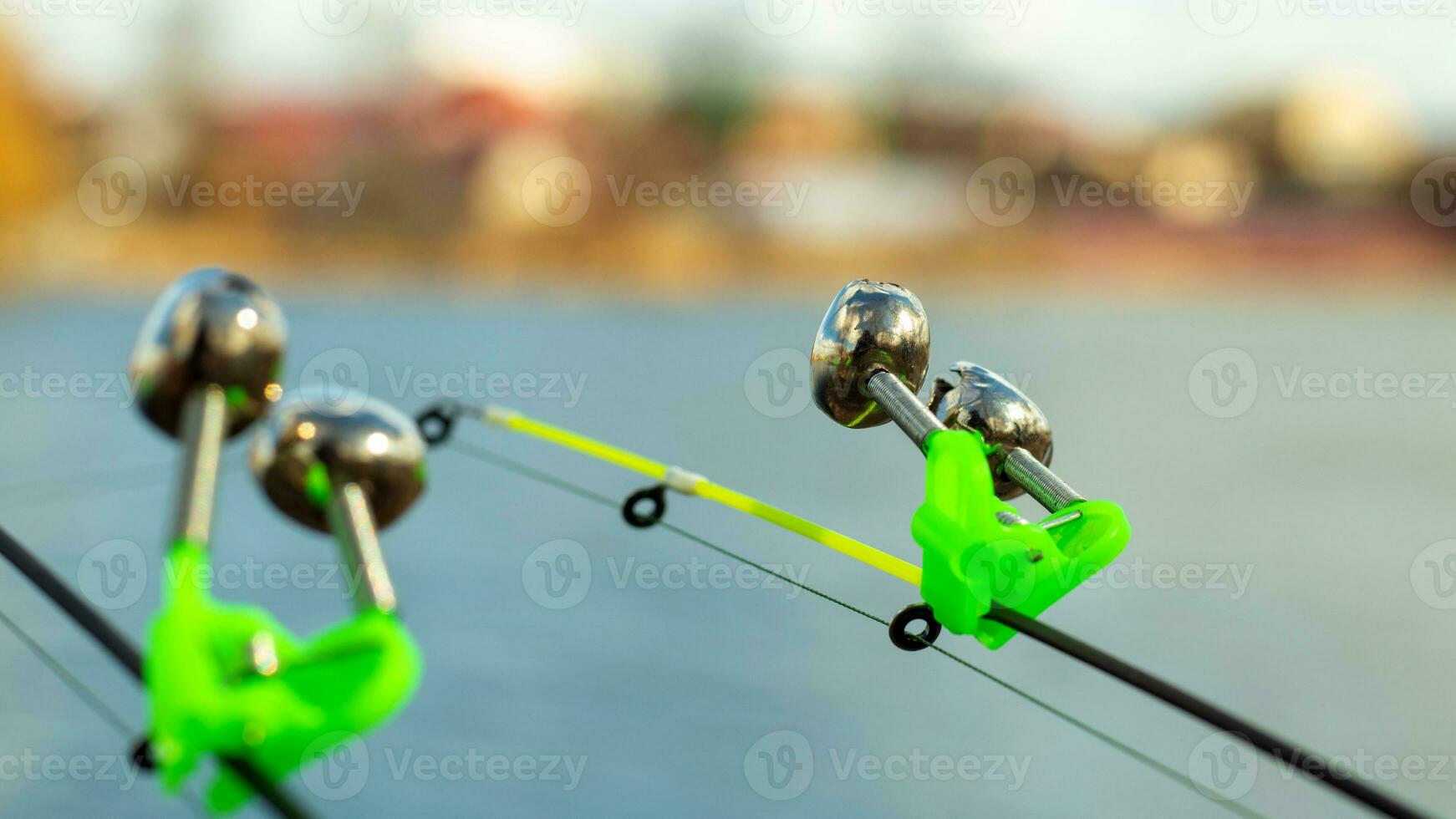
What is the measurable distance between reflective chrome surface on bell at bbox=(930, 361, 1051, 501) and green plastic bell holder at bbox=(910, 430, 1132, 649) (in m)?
0.26

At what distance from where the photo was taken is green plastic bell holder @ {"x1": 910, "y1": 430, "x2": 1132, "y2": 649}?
2.53m

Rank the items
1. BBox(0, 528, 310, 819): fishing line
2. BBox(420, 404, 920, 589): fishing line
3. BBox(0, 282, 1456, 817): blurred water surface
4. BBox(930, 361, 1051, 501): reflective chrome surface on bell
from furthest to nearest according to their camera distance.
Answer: BBox(0, 282, 1456, 817): blurred water surface
BBox(930, 361, 1051, 501): reflective chrome surface on bell
BBox(420, 404, 920, 589): fishing line
BBox(0, 528, 310, 819): fishing line

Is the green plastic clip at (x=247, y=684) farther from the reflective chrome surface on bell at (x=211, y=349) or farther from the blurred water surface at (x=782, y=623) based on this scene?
the blurred water surface at (x=782, y=623)

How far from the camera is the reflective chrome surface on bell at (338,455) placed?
1962 millimetres

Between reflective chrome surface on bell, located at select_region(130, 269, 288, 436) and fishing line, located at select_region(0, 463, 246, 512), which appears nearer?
reflective chrome surface on bell, located at select_region(130, 269, 288, 436)

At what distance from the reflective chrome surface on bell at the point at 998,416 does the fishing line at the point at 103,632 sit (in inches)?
59.9

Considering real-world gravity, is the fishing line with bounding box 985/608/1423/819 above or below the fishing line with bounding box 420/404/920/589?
above

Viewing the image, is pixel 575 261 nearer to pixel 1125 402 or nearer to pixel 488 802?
pixel 1125 402

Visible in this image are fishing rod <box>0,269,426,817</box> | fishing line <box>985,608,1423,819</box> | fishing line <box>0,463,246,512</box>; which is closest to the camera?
fishing rod <box>0,269,426,817</box>

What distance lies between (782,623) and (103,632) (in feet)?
38.0

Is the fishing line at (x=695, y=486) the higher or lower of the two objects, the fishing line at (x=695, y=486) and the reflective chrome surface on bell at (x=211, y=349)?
the higher

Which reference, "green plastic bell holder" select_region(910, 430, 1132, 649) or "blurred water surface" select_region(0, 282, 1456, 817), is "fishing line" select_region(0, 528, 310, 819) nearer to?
"green plastic bell holder" select_region(910, 430, 1132, 649)

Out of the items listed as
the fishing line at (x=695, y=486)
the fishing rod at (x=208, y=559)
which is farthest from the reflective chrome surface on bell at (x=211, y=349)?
the fishing line at (x=695, y=486)

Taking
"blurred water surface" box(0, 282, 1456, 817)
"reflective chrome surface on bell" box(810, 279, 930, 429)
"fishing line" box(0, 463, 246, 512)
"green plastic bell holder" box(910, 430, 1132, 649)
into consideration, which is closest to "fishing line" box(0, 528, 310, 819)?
"green plastic bell holder" box(910, 430, 1132, 649)
